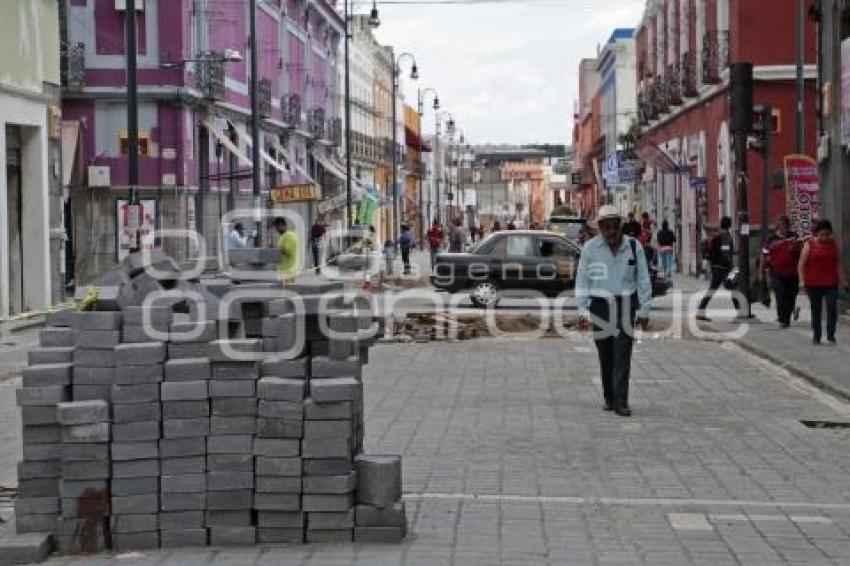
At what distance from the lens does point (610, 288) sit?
11805mm

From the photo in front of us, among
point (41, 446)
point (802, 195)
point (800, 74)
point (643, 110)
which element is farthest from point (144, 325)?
point (643, 110)

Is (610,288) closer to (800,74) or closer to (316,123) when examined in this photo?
(800,74)

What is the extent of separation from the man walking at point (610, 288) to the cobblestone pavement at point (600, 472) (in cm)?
51

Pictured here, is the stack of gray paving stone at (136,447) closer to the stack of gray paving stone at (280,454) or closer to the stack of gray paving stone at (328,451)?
the stack of gray paving stone at (280,454)

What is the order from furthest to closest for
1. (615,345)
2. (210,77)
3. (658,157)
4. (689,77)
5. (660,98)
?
(660,98)
(658,157)
(689,77)
(210,77)
(615,345)

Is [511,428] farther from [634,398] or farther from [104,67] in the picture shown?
[104,67]

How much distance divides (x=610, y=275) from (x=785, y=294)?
9.50 meters

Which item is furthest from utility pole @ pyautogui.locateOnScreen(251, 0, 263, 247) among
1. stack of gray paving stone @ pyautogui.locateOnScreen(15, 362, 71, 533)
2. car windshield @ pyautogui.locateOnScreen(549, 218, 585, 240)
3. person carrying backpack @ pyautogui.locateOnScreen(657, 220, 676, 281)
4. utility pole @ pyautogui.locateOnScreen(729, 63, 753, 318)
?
stack of gray paving stone @ pyautogui.locateOnScreen(15, 362, 71, 533)

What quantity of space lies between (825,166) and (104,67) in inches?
816

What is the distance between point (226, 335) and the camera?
23.1 feet

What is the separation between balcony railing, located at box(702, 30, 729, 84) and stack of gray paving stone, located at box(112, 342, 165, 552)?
1161 inches

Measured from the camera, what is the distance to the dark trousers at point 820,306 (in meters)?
17.4

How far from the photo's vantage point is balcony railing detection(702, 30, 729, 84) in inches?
1358

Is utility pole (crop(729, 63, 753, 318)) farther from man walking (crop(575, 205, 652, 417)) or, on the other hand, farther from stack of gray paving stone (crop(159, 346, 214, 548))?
stack of gray paving stone (crop(159, 346, 214, 548))
